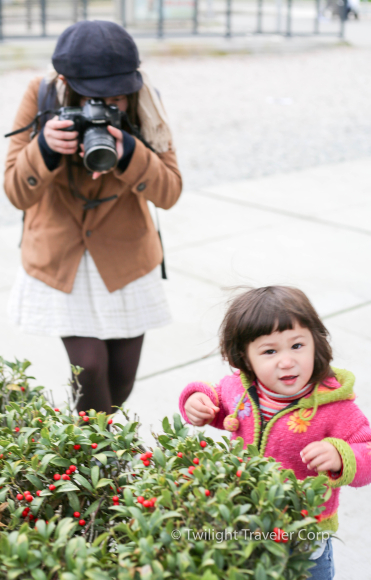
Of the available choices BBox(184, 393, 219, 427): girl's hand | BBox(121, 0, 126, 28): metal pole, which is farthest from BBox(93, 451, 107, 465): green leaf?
BBox(121, 0, 126, 28): metal pole

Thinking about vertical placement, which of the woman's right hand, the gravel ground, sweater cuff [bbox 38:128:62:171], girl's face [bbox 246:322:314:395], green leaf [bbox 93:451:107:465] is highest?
the woman's right hand

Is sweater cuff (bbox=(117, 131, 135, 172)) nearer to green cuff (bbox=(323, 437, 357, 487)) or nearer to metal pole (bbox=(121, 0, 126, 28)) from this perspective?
green cuff (bbox=(323, 437, 357, 487))

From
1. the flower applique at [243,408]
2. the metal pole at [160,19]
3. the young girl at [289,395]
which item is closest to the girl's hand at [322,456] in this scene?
the young girl at [289,395]

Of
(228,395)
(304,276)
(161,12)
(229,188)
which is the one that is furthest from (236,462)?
(161,12)

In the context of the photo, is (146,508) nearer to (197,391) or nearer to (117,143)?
(197,391)

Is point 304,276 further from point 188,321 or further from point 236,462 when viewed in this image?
point 236,462

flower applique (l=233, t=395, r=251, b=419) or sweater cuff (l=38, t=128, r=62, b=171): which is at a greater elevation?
sweater cuff (l=38, t=128, r=62, b=171)

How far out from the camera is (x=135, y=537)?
1.24m

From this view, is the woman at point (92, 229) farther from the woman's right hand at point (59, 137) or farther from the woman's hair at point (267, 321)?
the woman's hair at point (267, 321)

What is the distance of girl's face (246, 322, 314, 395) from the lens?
169cm

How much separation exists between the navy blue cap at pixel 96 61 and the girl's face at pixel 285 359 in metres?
1.09

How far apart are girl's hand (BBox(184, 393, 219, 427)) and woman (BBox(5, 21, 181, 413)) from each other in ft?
2.47

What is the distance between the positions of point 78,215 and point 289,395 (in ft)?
3.81

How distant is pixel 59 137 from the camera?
2.34 metres
